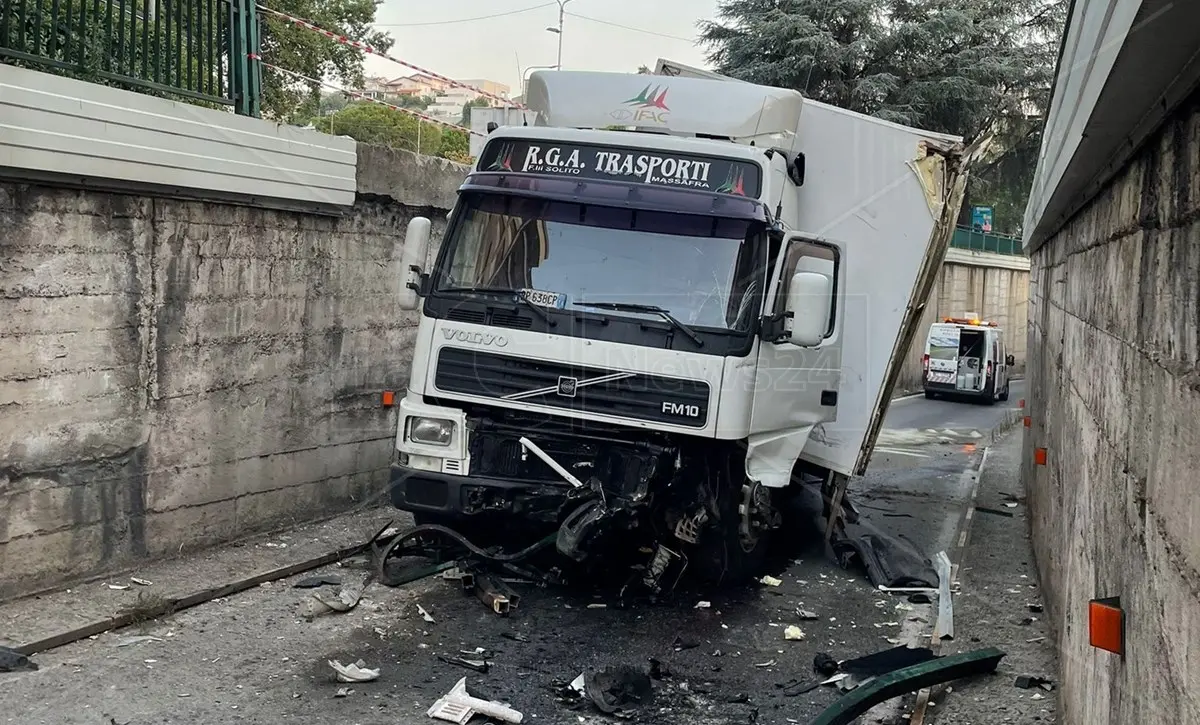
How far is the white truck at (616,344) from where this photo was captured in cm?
620

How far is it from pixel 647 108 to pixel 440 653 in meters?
3.89

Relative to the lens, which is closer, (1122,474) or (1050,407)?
(1122,474)

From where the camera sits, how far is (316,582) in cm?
684

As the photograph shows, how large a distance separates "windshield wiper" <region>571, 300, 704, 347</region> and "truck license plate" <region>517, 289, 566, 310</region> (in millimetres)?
96

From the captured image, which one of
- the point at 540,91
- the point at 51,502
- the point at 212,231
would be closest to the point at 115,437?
the point at 51,502

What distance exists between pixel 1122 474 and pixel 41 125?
5.44 m

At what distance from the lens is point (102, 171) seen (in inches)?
240

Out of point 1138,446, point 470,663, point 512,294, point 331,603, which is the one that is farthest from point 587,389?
point 1138,446

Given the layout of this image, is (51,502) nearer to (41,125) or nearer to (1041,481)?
(41,125)

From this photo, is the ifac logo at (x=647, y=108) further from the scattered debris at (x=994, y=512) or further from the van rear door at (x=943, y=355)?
the van rear door at (x=943, y=355)

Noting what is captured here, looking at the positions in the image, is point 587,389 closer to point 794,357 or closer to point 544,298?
point 544,298

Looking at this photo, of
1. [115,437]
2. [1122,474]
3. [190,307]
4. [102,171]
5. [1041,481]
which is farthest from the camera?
[1041,481]

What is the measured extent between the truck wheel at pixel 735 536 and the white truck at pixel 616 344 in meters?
0.02

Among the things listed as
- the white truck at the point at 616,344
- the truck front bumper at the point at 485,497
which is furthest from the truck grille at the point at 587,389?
the truck front bumper at the point at 485,497
